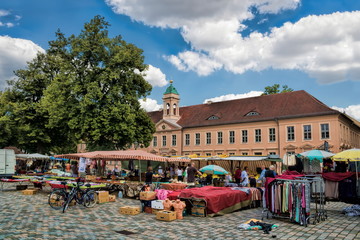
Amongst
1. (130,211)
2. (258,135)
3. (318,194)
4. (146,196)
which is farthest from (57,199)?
(258,135)

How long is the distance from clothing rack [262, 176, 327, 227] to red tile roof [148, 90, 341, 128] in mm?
28755

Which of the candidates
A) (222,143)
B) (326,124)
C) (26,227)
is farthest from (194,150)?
(26,227)

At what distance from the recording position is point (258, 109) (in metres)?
44.1

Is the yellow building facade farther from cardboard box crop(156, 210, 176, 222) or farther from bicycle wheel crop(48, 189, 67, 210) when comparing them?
bicycle wheel crop(48, 189, 67, 210)

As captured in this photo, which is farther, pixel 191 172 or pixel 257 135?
pixel 257 135

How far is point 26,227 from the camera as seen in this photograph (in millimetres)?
8953

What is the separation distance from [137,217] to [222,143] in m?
35.3

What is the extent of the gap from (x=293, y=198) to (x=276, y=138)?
104 feet

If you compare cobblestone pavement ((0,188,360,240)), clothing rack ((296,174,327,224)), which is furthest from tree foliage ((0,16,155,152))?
clothing rack ((296,174,327,224))

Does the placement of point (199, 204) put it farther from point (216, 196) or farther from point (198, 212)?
point (216, 196)

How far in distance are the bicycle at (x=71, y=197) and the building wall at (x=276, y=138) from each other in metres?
30.2

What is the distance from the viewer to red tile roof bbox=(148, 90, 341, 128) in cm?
3916

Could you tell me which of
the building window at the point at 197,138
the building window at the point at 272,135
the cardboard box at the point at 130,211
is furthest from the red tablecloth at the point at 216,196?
the building window at the point at 197,138

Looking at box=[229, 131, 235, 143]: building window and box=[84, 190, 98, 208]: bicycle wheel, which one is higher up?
box=[229, 131, 235, 143]: building window
